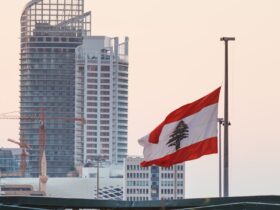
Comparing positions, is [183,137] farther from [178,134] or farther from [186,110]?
[186,110]

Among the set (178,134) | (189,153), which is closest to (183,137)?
(178,134)

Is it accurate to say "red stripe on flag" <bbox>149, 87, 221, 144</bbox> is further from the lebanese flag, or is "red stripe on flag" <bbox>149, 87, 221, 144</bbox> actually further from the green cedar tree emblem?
the green cedar tree emblem

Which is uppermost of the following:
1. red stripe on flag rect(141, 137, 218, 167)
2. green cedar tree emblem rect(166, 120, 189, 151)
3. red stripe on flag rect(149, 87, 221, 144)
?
red stripe on flag rect(149, 87, 221, 144)

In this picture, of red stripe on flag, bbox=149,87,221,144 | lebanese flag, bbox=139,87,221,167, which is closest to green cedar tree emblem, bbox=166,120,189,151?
lebanese flag, bbox=139,87,221,167

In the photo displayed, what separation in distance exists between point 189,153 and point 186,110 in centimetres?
122

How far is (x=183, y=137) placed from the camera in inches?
1558

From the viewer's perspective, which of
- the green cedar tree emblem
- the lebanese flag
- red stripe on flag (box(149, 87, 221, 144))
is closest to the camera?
the lebanese flag

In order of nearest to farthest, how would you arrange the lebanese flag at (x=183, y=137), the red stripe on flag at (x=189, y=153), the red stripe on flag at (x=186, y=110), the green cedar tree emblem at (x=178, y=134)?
the red stripe on flag at (x=189, y=153)
the lebanese flag at (x=183, y=137)
the green cedar tree emblem at (x=178, y=134)
the red stripe on flag at (x=186, y=110)

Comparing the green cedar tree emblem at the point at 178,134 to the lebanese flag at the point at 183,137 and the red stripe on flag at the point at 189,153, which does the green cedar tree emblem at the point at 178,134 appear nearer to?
the lebanese flag at the point at 183,137

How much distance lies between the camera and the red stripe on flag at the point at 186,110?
39500mm

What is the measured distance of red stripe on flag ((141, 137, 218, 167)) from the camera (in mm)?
38906

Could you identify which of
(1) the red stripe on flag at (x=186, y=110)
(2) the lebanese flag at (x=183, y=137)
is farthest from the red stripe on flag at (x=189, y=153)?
(1) the red stripe on flag at (x=186, y=110)

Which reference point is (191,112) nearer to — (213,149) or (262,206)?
(213,149)

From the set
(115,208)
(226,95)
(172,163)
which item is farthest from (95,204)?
(226,95)
